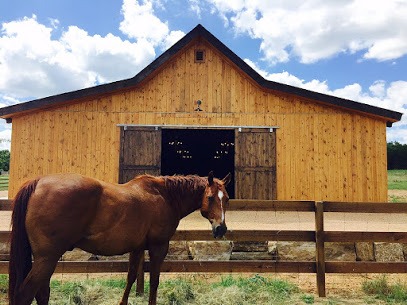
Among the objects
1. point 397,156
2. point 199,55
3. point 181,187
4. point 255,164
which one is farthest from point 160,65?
point 397,156

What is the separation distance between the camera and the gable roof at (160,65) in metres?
9.92

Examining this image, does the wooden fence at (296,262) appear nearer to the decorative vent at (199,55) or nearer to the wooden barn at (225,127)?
the wooden barn at (225,127)

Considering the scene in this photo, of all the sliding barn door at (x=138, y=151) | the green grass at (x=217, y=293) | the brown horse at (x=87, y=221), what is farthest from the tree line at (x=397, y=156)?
the brown horse at (x=87, y=221)

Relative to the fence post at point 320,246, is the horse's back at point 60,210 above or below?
above

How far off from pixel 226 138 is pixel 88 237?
41.9 feet

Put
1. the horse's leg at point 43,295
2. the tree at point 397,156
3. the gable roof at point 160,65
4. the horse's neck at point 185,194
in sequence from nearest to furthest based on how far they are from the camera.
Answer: the horse's leg at point 43,295 < the horse's neck at point 185,194 < the gable roof at point 160,65 < the tree at point 397,156

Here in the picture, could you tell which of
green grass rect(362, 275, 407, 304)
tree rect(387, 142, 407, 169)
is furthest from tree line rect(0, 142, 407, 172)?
green grass rect(362, 275, 407, 304)

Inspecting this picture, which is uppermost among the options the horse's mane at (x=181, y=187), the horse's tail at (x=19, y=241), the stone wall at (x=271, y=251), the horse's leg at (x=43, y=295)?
the horse's mane at (x=181, y=187)

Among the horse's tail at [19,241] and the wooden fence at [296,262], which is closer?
the horse's tail at [19,241]

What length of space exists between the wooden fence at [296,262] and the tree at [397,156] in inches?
1558

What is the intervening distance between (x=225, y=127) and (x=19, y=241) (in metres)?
7.76

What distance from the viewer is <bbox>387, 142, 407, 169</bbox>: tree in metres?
40.1

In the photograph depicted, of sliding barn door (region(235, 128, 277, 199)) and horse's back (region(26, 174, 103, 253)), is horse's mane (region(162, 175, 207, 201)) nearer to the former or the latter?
horse's back (region(26, 174, 103, 253))

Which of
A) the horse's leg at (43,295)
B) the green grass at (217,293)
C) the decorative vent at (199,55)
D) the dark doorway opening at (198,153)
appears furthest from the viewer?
the dark doorway opening at (198,153)
